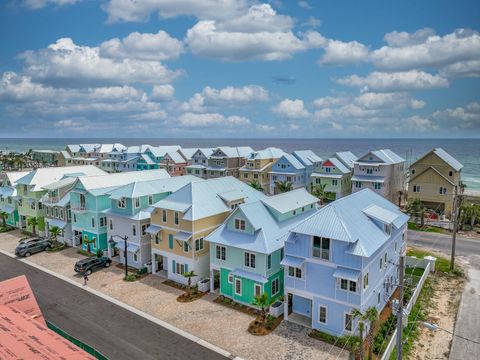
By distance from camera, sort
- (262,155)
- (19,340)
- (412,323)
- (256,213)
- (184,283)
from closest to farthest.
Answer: (19,340)
(412,323)
(256,213)
(184,283)
(262,155)

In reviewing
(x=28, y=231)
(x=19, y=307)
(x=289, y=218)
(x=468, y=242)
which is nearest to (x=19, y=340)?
(x=19, y=307)

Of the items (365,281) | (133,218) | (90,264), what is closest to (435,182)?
(365,281)

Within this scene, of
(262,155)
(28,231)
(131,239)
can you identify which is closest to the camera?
(131,239)

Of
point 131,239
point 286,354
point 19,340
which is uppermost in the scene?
point 19,340

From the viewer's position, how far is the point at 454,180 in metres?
61.6

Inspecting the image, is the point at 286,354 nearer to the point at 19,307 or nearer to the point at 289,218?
the point at 289,218

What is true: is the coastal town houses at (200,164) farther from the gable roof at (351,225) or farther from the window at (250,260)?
the gable roof at (351,225)

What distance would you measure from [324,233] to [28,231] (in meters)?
50.1

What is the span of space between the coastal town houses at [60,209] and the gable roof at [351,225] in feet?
117

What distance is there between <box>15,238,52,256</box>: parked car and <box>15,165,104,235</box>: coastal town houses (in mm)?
6664

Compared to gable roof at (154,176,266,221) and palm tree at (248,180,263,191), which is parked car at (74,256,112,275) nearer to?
gable roof at (154,176,266,221)

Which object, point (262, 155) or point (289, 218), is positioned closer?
point (289, 218)

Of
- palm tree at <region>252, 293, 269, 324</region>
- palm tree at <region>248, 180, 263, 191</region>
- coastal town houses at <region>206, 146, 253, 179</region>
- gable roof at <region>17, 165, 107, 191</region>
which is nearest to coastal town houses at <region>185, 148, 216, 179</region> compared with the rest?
coastal town houses at <region>206, 146, 253, 179</region>

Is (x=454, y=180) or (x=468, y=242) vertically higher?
(x=454, y=180)
